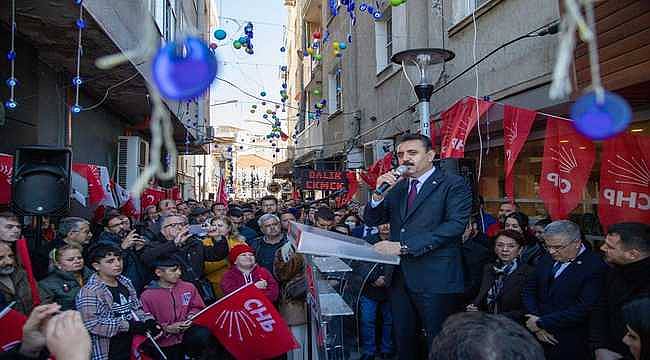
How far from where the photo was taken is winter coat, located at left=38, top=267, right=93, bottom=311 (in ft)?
13.4

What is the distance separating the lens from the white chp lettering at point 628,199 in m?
4.32

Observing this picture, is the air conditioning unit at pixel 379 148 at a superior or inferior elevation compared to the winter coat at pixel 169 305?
superior

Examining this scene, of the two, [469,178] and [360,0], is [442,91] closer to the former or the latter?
[469,178]

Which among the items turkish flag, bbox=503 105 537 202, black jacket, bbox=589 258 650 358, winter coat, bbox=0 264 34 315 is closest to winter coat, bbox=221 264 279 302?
winter coat, bbox=0 264 34 315

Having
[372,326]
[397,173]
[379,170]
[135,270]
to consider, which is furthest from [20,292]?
[379,170]

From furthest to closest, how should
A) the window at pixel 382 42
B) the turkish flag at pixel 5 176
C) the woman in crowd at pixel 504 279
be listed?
the window at pixel 382 42 → the turkish flag at pixel 5 176 → the woman in crowd at pixel 504 279

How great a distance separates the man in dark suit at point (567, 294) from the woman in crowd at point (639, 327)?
1112 millimetres

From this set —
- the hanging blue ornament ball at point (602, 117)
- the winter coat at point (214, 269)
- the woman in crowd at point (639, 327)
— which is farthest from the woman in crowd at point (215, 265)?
the hanging blue ornament ball at point (602, 117)

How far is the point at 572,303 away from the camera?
3820 millimetres

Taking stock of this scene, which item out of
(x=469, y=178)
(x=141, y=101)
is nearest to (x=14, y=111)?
(x=141, y=101)

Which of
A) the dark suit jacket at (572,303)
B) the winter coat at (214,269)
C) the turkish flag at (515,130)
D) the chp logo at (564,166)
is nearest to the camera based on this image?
the dark suit jacket at (572,303)

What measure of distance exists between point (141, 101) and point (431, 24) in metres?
6.18

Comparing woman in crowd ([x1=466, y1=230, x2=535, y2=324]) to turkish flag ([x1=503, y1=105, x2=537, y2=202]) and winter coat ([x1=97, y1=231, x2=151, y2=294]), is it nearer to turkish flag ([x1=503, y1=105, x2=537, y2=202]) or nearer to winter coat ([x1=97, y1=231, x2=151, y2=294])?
turkish flag ([x1=503, y1=105, x2=537, y2=202])

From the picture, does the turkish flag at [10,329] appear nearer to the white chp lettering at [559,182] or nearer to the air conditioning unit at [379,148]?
the white chp lettering at [559,182]
